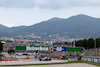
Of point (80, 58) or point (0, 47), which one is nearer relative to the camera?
point (80, 58)

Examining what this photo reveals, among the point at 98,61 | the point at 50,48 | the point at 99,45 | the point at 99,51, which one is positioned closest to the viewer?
the point at 98,61

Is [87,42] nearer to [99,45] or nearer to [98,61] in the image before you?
[99,45]

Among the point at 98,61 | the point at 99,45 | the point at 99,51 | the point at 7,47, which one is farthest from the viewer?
the point at 7,47

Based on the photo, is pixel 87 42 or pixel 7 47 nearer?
pixel 87 42

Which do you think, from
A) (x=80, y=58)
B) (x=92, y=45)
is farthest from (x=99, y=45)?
(x=80, y=58)

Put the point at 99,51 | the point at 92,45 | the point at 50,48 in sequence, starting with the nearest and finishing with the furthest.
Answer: the point at 99,51 → the point at 50,48 → the point at 92,45

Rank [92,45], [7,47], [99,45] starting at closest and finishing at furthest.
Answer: [99,45] → [92,45] → [7,47]

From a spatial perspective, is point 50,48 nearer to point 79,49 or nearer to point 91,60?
point 79,49

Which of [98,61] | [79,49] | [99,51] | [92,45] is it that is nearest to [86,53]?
[79,49]
